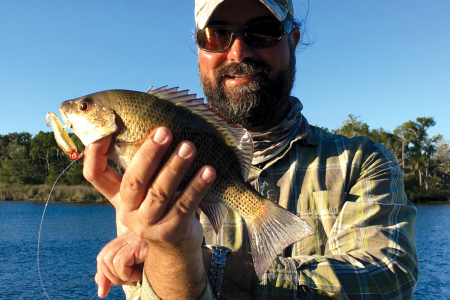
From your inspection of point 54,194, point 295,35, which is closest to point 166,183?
point 295,35

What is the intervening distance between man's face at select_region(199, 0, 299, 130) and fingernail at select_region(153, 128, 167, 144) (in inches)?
55.8

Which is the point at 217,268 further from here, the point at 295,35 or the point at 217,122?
the point at 295,35

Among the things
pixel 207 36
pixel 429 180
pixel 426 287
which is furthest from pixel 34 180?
pixel 429 180

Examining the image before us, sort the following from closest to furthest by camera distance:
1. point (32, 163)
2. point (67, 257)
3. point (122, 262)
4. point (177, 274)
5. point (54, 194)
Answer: point (177, 274)
point (122, 262)
point (67, 257)
point (54, 194)
point (32, 163)

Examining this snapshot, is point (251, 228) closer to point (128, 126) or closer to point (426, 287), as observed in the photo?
point (128, 126)

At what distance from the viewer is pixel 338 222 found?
9.05 feet

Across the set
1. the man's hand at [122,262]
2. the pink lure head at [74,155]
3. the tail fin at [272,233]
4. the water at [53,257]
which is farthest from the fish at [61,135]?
the water at [53,257]

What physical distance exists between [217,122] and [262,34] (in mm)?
1356

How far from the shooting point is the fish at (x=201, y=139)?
2.01 m

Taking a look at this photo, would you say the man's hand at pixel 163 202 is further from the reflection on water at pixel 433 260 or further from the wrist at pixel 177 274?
the reflection on water at pixel 433 260

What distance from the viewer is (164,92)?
6.93 feet

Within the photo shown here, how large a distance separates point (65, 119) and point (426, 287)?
727 inches

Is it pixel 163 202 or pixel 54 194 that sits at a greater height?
pixel 163 202

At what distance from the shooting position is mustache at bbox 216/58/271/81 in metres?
3.17
